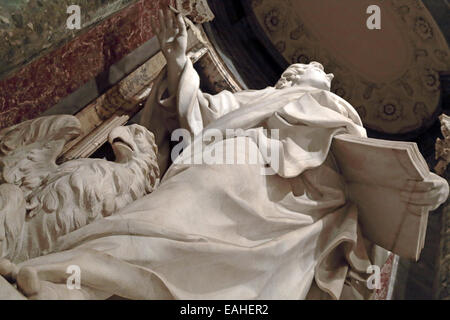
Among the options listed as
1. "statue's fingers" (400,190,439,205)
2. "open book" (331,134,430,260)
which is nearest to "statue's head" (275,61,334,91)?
"open book" (331,134,430,260)

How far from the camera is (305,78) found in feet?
11.8

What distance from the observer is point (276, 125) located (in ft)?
9.59

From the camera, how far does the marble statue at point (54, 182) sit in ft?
7.65

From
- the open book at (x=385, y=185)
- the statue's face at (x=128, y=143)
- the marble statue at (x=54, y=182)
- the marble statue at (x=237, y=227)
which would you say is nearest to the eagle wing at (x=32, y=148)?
the marble statue at (x=54, y=182)

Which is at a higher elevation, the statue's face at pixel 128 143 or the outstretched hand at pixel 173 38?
the outstretched hand at pixel 173 38

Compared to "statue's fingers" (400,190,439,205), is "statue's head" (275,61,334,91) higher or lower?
higher

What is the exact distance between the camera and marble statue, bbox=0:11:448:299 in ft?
6.76

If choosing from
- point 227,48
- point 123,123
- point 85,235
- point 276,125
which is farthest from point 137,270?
point 227,48

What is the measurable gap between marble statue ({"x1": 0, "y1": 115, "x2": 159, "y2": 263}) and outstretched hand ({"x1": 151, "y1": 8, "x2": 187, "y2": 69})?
0.54 meters

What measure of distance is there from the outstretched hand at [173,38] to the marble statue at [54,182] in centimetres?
54

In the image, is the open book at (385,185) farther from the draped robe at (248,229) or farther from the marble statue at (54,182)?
the marble statue at (54,182)

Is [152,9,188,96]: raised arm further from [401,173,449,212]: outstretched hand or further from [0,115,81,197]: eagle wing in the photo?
[401,173,449,212]: outstretched hand

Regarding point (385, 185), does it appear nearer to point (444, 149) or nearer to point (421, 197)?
point (421, 197)

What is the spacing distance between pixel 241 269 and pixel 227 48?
3672 mm
